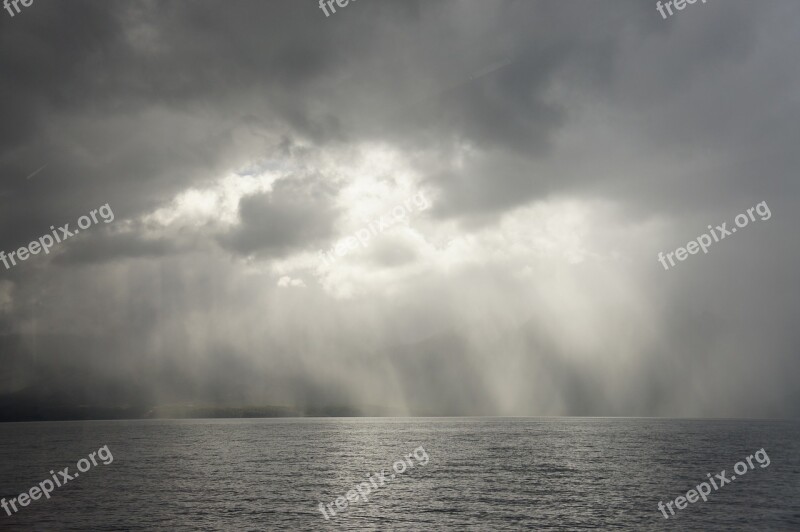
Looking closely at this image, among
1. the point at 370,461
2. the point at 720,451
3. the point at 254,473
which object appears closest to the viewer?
the point at 254,473

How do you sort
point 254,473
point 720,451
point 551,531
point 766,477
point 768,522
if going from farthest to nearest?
point 720,451 < point 254,473 < point 766,477 < point 768,522 < point 551,531

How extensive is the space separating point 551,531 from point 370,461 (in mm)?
72176

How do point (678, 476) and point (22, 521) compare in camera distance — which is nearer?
point (22, 521)

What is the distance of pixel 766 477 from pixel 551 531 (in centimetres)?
5983

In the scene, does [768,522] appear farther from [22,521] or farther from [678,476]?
[22,521]

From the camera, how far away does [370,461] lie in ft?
393

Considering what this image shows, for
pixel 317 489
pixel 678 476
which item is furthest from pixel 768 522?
pixel 317 489

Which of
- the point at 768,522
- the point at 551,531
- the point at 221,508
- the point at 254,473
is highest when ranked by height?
the point at 254,473

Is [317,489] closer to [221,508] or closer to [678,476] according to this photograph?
[221,508]

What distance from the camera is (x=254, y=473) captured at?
97.2 meters

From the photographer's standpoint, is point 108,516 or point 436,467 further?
point 436,467

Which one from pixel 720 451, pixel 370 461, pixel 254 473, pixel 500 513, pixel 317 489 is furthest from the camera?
pixel 720 451

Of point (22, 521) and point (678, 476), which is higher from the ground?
point (22, 521)

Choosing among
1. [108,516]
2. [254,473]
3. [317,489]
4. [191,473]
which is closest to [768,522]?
[317,489]
